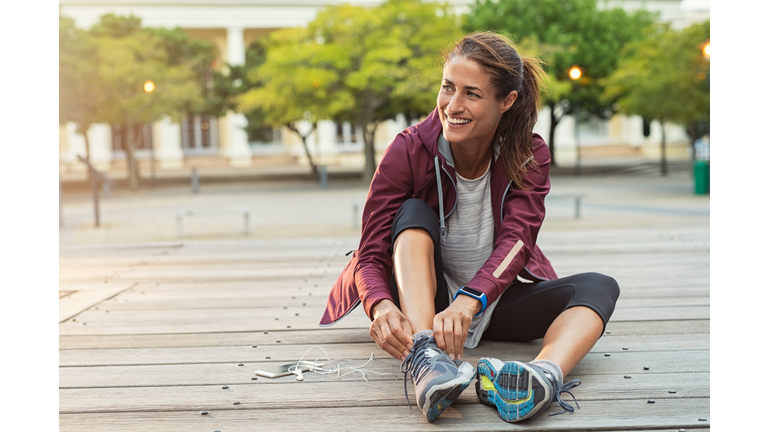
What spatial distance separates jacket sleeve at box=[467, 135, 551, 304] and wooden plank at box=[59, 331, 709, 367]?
16.5 inches

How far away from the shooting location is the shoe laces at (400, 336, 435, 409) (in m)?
2.03

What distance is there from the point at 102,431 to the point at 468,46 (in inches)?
64.3

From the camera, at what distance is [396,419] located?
207 centimetres

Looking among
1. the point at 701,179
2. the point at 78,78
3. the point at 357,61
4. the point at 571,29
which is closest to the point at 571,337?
the point at 701,179

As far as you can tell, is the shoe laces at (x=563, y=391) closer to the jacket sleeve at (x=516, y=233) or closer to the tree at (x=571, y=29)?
the jacket sleeve at (x=516, y=233)

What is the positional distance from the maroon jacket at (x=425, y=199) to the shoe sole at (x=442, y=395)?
0.56 m

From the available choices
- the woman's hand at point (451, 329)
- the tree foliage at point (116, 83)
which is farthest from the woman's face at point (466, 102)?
the tree foliage at point (116, 83)

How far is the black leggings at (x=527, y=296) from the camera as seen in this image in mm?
2445

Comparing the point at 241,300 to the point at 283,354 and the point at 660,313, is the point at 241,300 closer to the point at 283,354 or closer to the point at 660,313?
the point at 283,354

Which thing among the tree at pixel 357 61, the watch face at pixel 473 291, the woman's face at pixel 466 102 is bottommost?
the watch face at pixel 473 291

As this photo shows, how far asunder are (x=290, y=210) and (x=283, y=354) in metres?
12.1

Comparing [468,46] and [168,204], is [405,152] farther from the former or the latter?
[168,204]

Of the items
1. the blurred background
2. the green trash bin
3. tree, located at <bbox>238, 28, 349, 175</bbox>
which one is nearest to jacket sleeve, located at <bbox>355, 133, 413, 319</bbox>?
the blurred background
